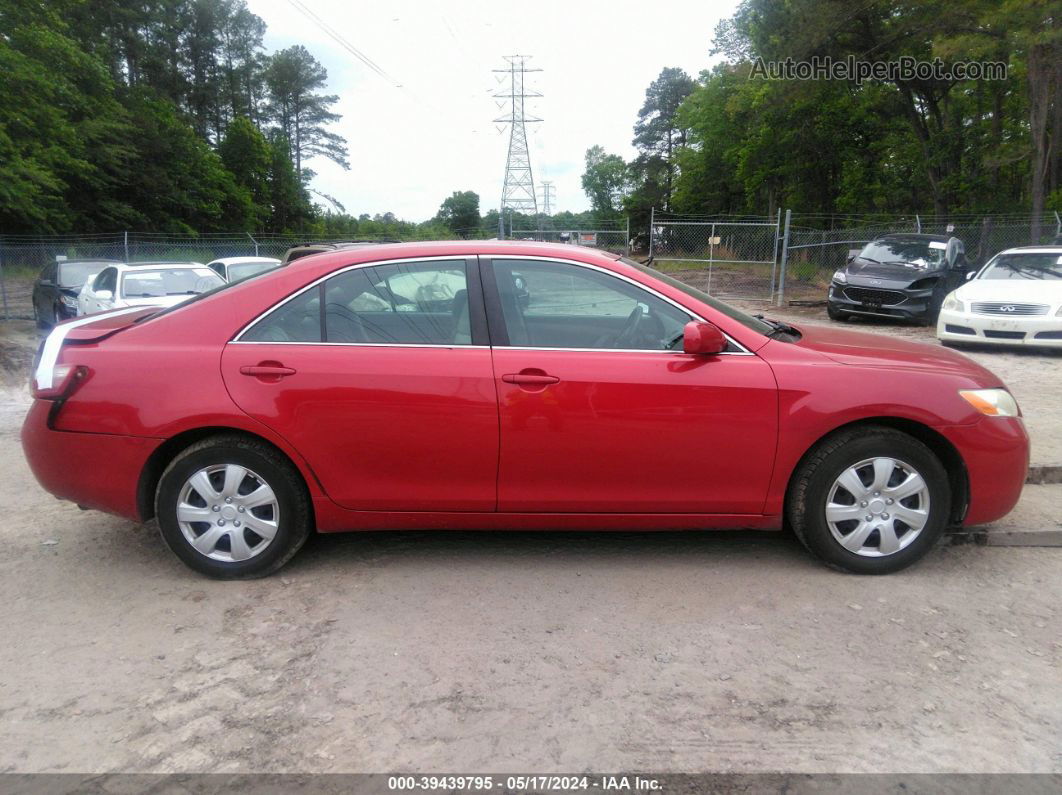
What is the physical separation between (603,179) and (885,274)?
90085 mm

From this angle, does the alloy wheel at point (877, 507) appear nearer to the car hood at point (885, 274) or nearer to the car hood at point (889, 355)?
the car hood at point (889, 355)

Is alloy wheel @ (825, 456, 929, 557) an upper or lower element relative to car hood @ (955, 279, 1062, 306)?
lower

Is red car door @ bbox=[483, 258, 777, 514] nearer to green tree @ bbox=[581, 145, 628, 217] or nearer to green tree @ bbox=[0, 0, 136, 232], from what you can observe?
green tree @ bbox=[0, 0, 136, 232]

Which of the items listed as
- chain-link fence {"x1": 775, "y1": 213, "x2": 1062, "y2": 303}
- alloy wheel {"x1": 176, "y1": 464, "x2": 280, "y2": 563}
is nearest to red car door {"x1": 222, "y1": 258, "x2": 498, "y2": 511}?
alloy wheel {"x1": 176, "y1": 464, "x2": 280, "y2": 563}

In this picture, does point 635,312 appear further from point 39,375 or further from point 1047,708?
point 39,375

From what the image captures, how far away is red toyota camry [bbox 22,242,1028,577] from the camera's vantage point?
3666 millimetres

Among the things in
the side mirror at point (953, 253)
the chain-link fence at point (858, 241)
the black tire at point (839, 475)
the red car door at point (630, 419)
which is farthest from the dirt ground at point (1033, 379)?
the chain-link fence at point (858, 241)

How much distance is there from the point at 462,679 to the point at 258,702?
74cm

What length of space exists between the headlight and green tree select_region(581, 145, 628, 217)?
307ft

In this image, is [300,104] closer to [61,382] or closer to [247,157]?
[247,157]

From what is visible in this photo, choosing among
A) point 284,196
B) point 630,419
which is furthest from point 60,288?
point 284,196

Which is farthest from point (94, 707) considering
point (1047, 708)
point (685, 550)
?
point (1047, 708)

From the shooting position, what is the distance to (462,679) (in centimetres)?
297

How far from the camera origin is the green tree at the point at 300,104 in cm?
6462
